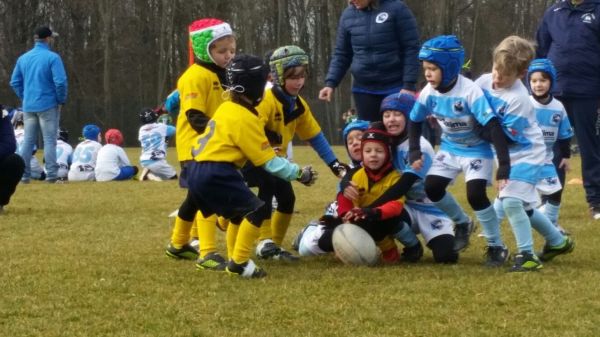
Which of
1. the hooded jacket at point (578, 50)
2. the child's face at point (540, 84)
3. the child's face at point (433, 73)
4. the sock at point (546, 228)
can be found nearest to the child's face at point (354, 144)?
the child's face at point (433, 73)

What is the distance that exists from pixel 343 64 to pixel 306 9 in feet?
122

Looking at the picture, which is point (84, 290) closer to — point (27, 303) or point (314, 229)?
point (27, 303)

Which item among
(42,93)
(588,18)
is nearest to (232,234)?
(588,18)

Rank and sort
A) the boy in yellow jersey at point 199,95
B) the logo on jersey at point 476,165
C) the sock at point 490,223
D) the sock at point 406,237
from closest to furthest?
1. the logo on jersey at point 476,165
2. the sock at point 490,223
3. the boy in yellow jersey at point 199,95
4. the sock at point 406,237

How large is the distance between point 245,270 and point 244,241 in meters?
0.19

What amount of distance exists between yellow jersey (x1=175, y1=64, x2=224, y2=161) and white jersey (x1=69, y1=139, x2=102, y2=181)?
944 cm

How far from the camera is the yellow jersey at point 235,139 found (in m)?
5.55

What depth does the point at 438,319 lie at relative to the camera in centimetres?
447

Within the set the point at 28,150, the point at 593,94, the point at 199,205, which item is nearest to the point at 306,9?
the point at 28,150

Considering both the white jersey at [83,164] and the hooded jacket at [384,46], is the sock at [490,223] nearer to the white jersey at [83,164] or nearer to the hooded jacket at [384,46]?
the hooded jacket at [384,46]

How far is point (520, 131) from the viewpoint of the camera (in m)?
5.83

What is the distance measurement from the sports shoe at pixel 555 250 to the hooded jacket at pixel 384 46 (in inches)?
79.2

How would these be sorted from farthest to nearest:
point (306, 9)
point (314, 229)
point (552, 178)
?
point (306, 9) → point (552, 178) → point (314, 229)

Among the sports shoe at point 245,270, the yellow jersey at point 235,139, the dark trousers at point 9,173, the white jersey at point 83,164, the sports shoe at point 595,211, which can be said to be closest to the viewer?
the yellow jersey at point 235,139
